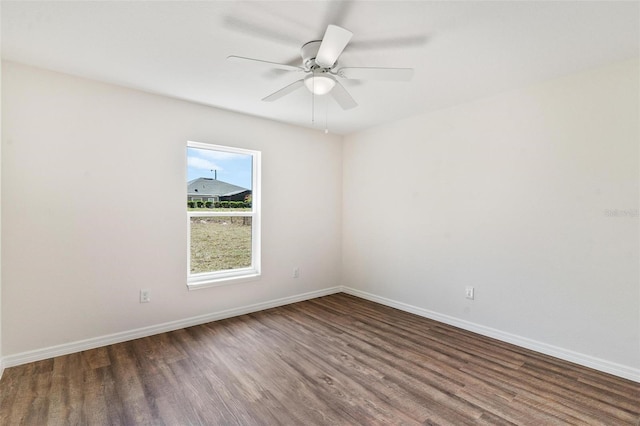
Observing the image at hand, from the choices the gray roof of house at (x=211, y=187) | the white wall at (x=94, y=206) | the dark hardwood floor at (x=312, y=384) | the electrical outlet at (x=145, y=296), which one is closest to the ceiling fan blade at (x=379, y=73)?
the white wall at (x=94, y=206)

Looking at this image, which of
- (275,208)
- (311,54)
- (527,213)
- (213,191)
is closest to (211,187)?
(213,191)

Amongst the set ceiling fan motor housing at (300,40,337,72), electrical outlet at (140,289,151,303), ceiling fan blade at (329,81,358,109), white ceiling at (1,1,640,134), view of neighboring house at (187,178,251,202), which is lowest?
electrical outlet at (140,289,151,303)

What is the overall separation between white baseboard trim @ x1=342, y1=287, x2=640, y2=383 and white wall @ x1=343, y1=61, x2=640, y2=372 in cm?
3

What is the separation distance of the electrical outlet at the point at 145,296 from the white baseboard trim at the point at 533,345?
2773 mm

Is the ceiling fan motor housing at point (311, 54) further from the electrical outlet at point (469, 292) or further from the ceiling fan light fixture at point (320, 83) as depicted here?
the electrical outlet at point (469, 292)

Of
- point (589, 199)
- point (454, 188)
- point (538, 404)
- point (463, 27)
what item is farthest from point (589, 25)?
point (538, 404)

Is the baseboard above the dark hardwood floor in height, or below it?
above

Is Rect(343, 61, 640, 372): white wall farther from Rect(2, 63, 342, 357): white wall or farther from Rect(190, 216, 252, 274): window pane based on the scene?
Rect(2, 63, 342, 357): white wall

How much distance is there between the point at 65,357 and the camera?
2602 mm

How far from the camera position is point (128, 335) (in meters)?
2.95

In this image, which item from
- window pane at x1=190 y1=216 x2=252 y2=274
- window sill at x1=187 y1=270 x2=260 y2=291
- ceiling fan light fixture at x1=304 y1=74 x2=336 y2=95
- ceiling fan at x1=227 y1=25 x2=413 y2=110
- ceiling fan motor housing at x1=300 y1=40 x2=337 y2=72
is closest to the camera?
→ ceiling fan at x1=227 y1=25 x2=413 y2=110

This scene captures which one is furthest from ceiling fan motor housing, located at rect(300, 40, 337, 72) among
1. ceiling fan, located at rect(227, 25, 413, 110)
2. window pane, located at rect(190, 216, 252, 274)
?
window pane, located at rect(190, 216, 252, 274)

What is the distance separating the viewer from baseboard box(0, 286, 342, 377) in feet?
8.18

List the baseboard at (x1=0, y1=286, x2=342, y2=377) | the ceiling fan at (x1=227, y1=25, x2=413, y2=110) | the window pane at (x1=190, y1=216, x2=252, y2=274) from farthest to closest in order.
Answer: the window pane at (x1=190, y1=216, x2=252, y2=274) < the baseboard at (x1=0, y1=286, x2=342, y2=377) < the ceiling fan at (x1=227, y1=25, x2=413, y2=110)
